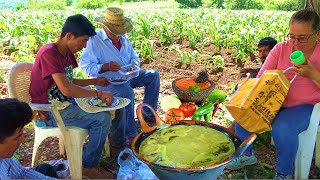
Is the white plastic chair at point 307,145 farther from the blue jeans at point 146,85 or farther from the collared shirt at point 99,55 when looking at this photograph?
the collared shirt at point 99,55

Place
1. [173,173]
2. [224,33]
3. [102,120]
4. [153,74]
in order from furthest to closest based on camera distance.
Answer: [224,33], [153,74], [102,120], [173,173]

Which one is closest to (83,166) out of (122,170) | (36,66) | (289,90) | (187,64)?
(122,170)

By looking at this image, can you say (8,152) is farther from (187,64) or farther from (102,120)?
(187,64)

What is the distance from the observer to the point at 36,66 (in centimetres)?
277

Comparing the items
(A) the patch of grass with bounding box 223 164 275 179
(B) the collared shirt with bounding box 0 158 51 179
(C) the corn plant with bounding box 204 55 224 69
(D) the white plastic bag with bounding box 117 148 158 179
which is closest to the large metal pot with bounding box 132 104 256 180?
(B) the collared shirt with bounding box 0 158 51 179

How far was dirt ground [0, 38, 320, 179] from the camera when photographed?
3.35m

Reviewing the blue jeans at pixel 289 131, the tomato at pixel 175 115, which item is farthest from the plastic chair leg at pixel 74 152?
the blue jeans at pixel 289 131

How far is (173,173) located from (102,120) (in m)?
1.15

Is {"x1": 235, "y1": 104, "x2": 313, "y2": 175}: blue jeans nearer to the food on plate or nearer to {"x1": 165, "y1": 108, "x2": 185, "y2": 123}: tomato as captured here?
{"x1": 165, "y1": 108, "x2": 185, "y2": 123}: tomato

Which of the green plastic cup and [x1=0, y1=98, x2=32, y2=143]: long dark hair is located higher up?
the green plastic cup

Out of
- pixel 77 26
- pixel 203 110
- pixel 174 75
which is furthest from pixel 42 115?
pixel 174 75

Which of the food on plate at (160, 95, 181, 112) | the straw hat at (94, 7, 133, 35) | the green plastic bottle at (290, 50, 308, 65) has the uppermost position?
the straw hat at (94, 7, 133, 35)

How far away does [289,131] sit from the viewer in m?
2.62

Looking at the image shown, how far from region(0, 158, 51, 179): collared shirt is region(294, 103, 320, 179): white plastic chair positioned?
1.93 metres
